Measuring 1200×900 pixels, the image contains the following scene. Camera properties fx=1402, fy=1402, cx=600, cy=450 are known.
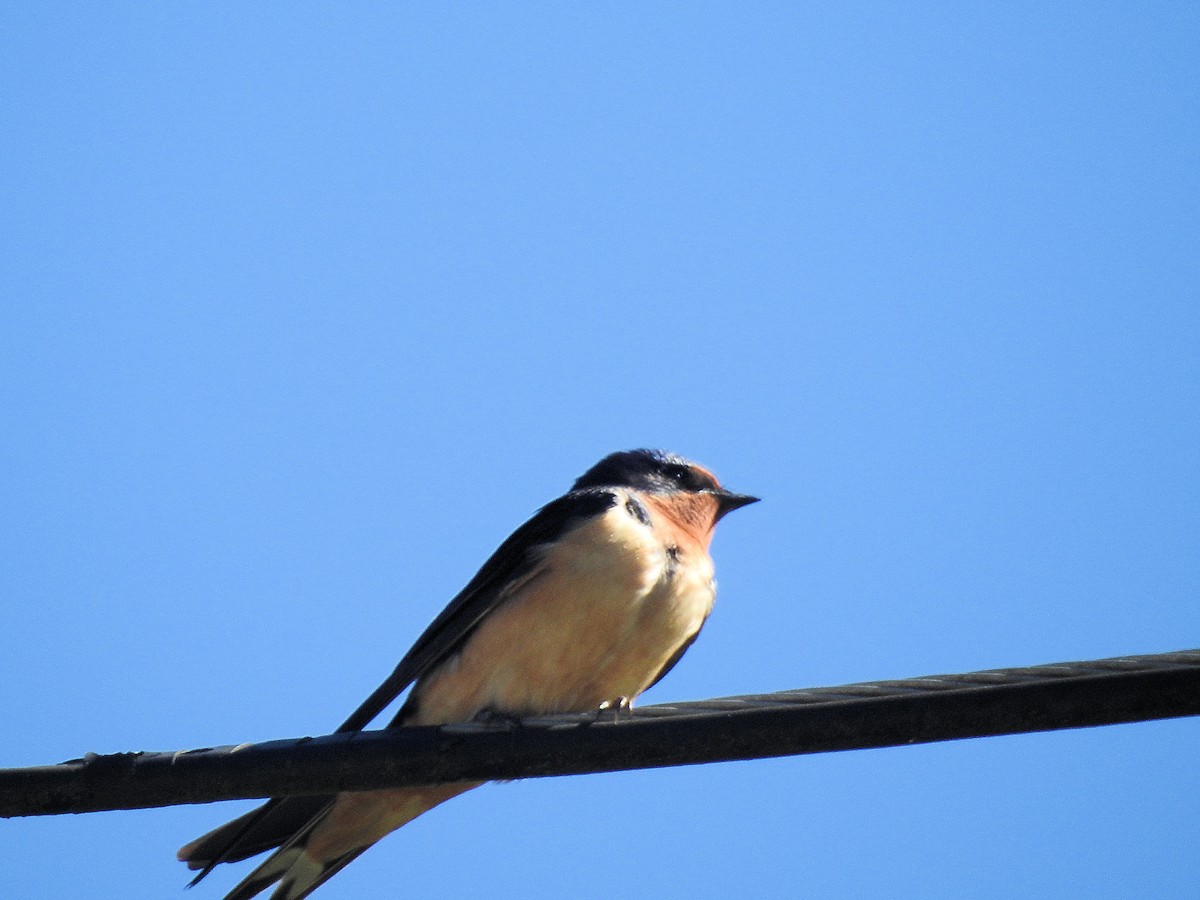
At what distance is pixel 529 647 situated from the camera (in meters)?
5.15

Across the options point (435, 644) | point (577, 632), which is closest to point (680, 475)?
point (577, 632)

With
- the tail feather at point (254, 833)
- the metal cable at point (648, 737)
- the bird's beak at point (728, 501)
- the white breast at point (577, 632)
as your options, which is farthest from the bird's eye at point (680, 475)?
the metal cable at point (648, 737)

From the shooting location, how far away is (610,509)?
5.65 metres

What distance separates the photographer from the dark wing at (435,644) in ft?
14.9

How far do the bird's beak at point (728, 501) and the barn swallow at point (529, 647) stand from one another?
103 cm

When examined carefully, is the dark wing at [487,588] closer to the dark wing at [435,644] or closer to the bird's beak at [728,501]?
the dark wing at [435,644]

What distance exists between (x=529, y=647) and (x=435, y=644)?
14.3 inches

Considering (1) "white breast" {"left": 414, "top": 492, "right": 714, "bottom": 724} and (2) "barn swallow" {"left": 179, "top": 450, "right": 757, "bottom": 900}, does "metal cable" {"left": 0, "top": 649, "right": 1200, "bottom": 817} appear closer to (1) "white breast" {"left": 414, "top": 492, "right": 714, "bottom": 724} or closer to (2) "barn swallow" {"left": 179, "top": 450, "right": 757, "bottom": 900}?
(2) "barn swallow" {"left": 179, "top": 450, "right": 757, "bottom": 900}

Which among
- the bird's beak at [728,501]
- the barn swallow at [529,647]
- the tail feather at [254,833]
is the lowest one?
the tail feather at [254,833]

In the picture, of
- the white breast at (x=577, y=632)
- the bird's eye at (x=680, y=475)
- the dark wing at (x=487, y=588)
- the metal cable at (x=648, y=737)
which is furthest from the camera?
the bird's eye at (x=680, y=475)

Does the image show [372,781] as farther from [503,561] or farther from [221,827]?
[503,561]

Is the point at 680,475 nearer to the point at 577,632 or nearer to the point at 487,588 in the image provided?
the point at 487,588

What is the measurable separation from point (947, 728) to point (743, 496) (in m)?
3.65

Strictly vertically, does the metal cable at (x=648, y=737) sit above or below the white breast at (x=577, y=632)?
below
